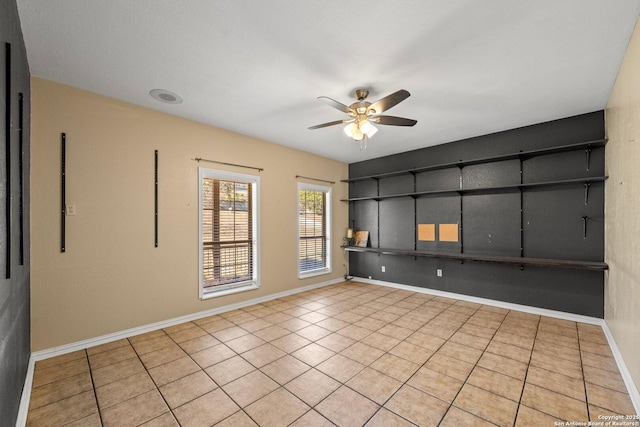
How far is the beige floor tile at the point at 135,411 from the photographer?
1844 mm

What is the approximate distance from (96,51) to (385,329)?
4.01 metres

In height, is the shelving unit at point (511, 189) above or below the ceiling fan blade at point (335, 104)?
below

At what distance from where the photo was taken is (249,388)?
86.9 inches

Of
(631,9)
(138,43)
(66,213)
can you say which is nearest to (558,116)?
(631,9)

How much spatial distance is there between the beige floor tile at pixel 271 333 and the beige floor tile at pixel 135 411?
3.95 feet

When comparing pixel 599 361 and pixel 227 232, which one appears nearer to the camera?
pixel 599 361

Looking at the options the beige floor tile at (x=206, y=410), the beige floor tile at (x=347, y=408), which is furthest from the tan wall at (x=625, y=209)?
the beige floor tile at (x=206, y=410)

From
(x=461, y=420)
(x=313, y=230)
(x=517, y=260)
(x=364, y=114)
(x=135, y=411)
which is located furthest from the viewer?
(x=313, y=230)

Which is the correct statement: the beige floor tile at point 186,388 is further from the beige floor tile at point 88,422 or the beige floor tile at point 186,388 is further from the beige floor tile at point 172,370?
the beige floor tile at point 88,422

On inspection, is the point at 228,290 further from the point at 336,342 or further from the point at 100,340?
the point at 336,342

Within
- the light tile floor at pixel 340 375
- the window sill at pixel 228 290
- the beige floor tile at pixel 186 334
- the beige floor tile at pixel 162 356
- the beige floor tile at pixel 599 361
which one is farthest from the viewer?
the window sill at pixel 228 290

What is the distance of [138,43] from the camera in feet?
7.12

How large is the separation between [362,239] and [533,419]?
171 inches

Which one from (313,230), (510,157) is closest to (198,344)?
(313,230)
